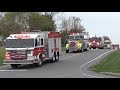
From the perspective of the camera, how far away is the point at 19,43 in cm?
2650

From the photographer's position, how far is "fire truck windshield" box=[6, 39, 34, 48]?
1041 inches

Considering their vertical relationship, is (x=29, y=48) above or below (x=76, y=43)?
below

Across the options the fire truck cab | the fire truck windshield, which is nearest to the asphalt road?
the fire truck windshield

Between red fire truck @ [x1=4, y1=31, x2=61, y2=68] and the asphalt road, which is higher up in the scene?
red fire truck @ [x1=4, y1=31, x2=61, y2=68]

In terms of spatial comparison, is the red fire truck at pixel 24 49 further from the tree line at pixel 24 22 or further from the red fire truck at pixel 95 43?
the tree line at pixel 24 22

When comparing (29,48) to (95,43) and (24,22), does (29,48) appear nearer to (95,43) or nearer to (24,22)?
(95,43)

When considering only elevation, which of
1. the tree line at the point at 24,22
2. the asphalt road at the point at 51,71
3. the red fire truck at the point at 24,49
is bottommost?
the asphalt road at the point at 51,71

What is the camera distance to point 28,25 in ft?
280

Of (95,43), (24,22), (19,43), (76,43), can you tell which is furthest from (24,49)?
(24,22)

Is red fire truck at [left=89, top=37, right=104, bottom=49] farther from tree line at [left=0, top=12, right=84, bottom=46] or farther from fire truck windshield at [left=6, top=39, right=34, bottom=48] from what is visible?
fire truck windshield at [left=6, top=39, right=34, bottom=48]

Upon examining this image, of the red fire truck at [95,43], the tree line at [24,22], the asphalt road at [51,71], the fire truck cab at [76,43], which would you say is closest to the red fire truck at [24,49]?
the asphalt road at [51,71]

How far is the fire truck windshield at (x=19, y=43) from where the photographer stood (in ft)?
86.8
